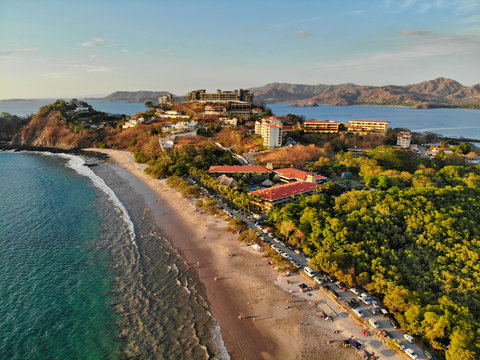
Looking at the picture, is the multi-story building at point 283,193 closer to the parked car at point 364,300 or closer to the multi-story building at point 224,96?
the parked car at point 364,300

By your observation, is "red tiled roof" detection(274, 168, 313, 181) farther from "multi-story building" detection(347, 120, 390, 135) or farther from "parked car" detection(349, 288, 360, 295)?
"multi-story building" detection(347, 120, 390, 135)

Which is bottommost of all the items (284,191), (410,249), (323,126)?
(410,249)

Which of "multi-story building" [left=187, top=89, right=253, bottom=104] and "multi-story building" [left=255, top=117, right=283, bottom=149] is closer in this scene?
"multi-story building" [left=255, top=117, right=283, bottom=149]

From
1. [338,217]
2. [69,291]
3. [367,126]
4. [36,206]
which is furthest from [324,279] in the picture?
[367,126]

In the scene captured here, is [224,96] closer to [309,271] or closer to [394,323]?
[309,271]

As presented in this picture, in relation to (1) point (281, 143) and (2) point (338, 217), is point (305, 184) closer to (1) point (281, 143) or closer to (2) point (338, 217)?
(2) point (338, 217)

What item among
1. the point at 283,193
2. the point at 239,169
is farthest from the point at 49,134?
the point at 283,193

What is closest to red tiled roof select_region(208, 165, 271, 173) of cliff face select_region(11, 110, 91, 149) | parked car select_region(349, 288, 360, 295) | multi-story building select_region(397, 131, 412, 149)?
parked car select_region(349, 288, 360, 295)
